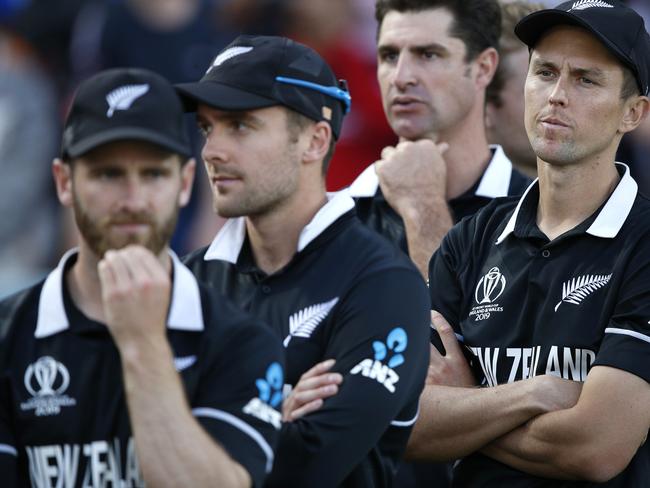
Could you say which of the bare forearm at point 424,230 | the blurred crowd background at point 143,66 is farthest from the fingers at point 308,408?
the blurred crowd background at point 143,66

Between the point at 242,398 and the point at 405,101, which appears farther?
the point at 405,101

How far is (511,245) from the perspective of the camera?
199 inches

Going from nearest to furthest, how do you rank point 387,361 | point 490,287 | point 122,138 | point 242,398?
point 122,138
point 242,398
point 387,361
point 490,287

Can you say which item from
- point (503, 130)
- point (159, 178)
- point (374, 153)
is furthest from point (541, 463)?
point (374, 153)

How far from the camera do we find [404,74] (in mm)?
6371

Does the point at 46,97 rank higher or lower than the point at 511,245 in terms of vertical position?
higher

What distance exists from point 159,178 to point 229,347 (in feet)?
1.55

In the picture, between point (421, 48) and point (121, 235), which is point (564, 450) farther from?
point (421, 48)

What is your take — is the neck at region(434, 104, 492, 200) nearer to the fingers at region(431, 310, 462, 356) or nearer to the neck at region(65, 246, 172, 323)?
the fingers at region(431, 310, 462, 356)

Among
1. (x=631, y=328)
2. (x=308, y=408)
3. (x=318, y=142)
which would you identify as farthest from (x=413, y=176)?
(x=308, y=408)

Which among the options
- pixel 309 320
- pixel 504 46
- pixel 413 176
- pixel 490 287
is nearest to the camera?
pixel 309 320

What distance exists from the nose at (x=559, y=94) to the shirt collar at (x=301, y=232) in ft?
2.50

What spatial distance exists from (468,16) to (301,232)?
2168 mm

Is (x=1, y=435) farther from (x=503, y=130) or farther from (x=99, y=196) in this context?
(x=503, y=130)
